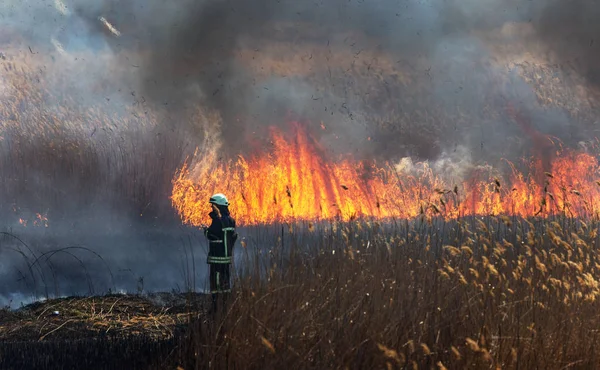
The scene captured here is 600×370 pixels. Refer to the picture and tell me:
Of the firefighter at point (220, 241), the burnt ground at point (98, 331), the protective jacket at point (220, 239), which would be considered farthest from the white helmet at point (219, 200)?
the burnt ground at point (98, 331)

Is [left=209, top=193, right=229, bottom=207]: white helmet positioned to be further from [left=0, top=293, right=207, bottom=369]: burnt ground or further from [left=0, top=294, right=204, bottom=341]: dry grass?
[left=0, top=293, right=207, bottom=369]: burnt ground

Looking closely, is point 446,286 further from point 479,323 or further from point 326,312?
point 326,312

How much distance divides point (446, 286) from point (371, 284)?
88cm

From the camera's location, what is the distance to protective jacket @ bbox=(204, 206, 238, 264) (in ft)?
39.4

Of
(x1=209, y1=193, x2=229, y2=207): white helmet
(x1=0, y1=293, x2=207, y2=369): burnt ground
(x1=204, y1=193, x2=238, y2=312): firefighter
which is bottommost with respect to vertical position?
(x1=0, y1=293, x2=207, y2=369): burnt ground

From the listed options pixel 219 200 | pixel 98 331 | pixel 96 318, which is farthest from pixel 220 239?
pixel 96 318

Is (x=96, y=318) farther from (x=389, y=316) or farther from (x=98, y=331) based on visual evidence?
(x=389, y=316)

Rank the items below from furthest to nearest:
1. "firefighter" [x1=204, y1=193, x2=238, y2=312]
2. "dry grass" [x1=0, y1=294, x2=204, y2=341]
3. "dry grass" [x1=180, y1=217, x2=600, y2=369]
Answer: "dry grass" [x1=0, y1=294, x2=204, y2=341] < "firefighter" [x1=204, y1=193, x2=238, y2=312] < "dry grass" [x1=180, y1=217, x2=600, y2=369]

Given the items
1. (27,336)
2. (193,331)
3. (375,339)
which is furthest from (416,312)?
(27,336)

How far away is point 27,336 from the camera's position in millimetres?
12398

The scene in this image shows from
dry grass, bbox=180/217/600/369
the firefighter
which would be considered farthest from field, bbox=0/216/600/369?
the firefighter

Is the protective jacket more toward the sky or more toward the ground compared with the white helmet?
more toward the ground

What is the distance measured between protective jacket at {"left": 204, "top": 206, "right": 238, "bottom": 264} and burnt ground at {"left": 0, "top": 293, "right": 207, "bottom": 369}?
1.12 m

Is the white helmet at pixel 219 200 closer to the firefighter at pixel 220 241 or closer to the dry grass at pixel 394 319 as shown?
the firefighter at pixel 220 241
